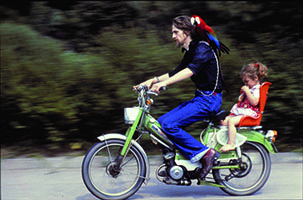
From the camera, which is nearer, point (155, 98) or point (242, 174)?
point (242, 174)

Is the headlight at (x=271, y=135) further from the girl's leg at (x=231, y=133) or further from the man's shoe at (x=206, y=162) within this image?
the man's shoe at (x=206, y=162)

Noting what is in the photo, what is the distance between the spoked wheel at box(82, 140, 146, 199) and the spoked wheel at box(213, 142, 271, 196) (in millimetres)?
884

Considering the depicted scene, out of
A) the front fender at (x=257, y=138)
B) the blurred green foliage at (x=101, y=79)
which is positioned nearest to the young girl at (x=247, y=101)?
the front fender at (x=257, y=138)

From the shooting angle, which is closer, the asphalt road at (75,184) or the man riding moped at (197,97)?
the man riding moped at (197,97)

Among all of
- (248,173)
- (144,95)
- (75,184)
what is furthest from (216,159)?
(75,184)

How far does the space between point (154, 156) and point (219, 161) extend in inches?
59.9

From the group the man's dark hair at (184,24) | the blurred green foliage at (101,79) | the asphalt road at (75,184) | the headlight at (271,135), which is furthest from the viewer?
the blurred green foliage at (101,79)

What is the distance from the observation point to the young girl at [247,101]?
4.98m

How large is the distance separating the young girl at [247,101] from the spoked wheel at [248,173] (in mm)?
268

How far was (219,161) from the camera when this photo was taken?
199 inches

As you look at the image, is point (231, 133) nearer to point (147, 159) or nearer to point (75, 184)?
point (147, 159)

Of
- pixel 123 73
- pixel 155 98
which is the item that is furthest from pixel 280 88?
pixel 123 73

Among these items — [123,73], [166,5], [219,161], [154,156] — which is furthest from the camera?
[166,5]

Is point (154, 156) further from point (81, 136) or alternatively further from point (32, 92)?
point (32, 92)
